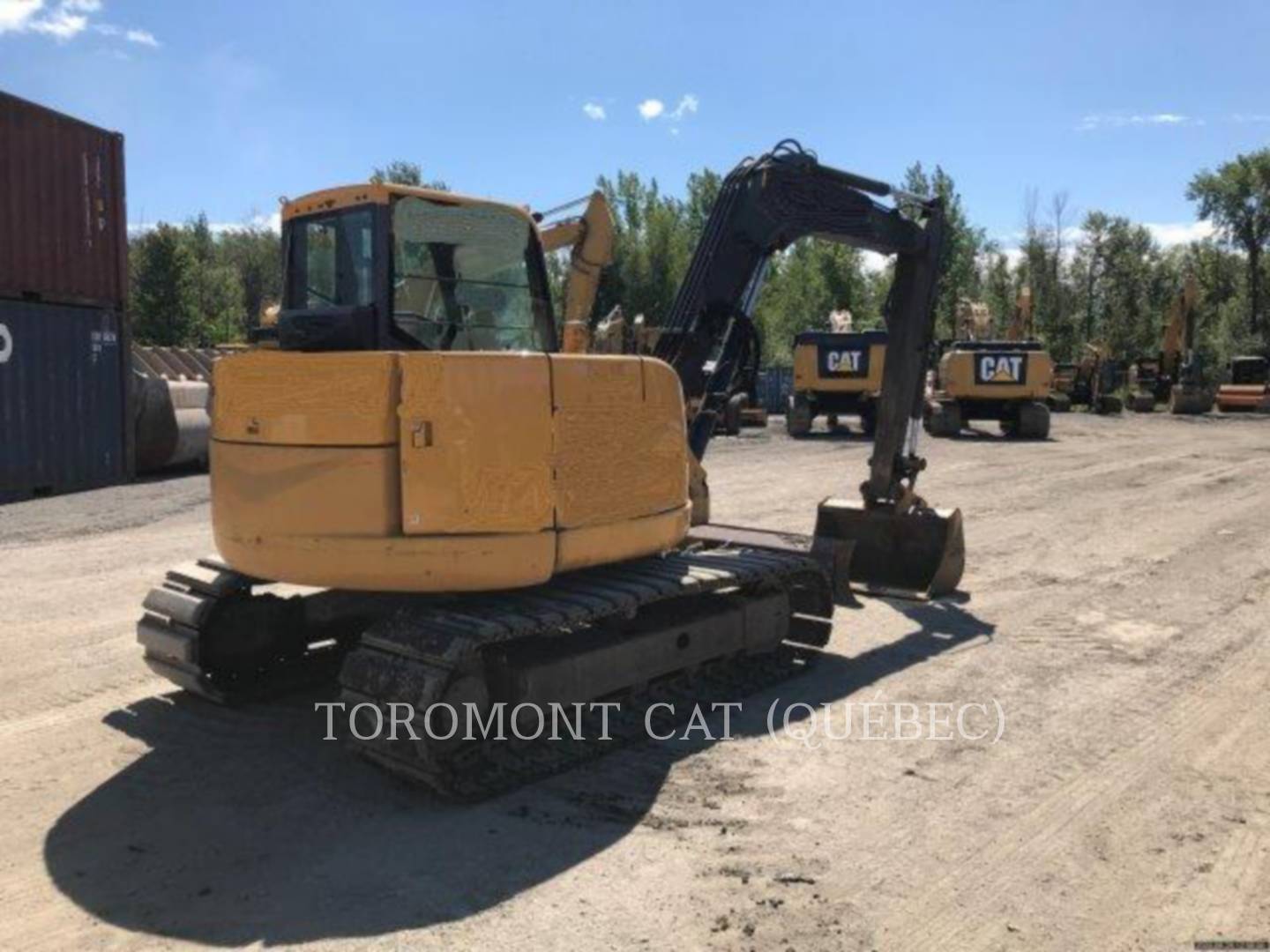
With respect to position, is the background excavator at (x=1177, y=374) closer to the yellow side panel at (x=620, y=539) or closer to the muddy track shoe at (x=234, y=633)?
the yellow side panel at (x=620, y=539)

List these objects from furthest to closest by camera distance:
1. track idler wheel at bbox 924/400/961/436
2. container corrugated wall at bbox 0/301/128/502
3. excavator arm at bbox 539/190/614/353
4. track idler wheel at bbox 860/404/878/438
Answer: track idler wheel at bbox 924/400/961/436, track idler wheel at bbox 860/404/878/438, container corrugated wall at bbox 0/301/128/502, excavator arm at bbox 539/190/614/353

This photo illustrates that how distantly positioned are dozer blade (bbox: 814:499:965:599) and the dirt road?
654 mm

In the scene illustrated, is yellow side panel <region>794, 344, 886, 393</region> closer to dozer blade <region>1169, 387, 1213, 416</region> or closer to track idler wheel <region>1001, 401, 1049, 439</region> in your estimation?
track idler wheel <region>1001, 401, 1049, 439</region>

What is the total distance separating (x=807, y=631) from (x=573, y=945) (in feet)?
12.4

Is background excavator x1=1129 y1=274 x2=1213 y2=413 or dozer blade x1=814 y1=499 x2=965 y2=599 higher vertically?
background excavator x1=1129 y1=274 x2=1213 y2=413

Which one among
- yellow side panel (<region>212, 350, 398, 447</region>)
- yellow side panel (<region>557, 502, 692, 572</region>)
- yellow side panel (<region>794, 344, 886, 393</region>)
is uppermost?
yellow side panel (<region>794, 344, 886, 393</region>)

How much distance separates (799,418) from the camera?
24562mm

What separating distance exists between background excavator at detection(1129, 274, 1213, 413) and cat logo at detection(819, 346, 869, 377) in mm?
17592

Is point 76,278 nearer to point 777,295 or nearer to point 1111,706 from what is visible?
point 1111,706

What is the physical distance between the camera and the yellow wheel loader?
2398 cm

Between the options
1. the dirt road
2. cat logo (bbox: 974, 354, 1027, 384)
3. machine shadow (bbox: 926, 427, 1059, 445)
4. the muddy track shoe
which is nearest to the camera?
the dirt road

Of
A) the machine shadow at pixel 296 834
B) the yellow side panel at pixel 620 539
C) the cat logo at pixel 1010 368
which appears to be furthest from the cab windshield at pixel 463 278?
the cat logo at pixel 1010 368

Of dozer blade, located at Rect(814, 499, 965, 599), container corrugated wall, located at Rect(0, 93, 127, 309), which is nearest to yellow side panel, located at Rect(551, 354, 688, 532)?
dozer blade, located at Rect(814, 499, 965, 599)

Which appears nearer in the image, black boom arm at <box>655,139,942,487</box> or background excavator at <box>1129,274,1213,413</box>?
black boom arm at <box>655,139,942,487</box>
